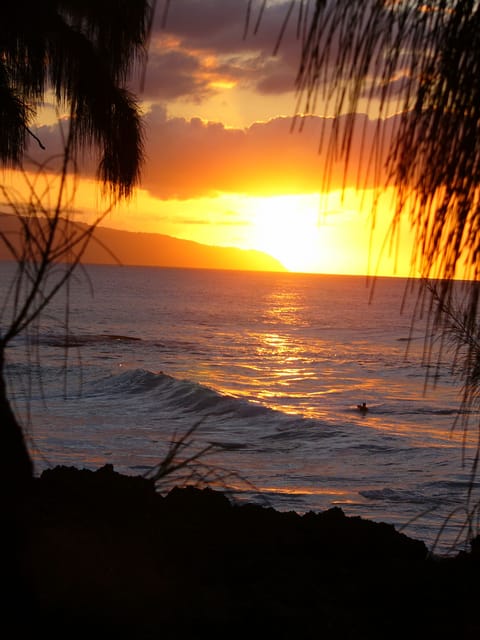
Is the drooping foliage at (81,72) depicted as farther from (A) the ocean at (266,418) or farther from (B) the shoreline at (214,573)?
(B) the shoreline at (214,573)

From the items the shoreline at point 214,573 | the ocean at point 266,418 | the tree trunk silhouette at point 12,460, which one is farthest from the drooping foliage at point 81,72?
the shoreline at point 214,573

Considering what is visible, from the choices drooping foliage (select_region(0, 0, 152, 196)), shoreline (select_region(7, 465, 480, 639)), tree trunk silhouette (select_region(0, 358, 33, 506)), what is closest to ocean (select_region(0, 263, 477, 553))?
tree trunk silhouette (select_region(0, 358, 33, 506))

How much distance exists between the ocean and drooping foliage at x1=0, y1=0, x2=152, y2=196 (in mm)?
1107

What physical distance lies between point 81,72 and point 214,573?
2.44 metres

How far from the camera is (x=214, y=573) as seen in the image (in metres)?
3.19

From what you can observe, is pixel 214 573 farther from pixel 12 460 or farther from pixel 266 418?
pixel 266 418

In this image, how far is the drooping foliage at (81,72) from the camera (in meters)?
3.39

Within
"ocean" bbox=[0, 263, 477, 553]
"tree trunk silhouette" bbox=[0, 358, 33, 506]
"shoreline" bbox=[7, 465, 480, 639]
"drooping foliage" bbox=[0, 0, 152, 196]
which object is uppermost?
"drooping foliage" bbox=[0, 0, 152, 196]

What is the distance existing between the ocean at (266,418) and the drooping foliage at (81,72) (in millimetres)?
1107

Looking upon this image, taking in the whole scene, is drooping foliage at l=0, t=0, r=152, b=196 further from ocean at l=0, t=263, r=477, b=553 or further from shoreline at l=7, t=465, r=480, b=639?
shoreline at l=7, t=465, r=480, b=639

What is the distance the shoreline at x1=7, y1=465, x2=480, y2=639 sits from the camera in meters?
2.63

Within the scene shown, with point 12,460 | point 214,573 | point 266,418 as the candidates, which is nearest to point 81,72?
point 12,460

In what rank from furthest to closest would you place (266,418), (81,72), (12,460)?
(266,418) < (81,72) < (12,460)

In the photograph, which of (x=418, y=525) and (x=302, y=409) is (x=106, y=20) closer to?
(x=418, y=525)
